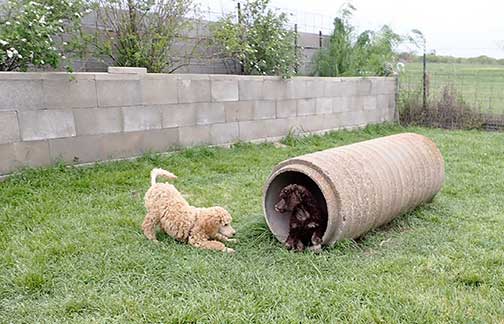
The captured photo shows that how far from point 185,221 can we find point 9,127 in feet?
Result: 7.87

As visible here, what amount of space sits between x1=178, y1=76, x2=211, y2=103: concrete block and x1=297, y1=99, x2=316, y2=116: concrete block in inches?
75.9

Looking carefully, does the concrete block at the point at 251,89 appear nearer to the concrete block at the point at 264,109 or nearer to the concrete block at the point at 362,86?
the concrete block at the point at 264,109

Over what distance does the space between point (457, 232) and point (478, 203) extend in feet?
3.05

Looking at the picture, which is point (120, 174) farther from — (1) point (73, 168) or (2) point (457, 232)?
(2) point (457, 232)

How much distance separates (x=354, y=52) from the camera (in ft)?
29.8

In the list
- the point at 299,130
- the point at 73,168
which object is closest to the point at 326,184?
the point at 73,168

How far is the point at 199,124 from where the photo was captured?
6.12 m

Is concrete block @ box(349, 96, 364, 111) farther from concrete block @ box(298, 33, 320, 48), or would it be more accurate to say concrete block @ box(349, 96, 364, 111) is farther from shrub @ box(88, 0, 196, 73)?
shrub @ box(88, 0, 196, 73)

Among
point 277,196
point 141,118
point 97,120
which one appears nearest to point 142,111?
point 141,118

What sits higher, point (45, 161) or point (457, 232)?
point (45, 161)

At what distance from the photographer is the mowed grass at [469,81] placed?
29.3 ft

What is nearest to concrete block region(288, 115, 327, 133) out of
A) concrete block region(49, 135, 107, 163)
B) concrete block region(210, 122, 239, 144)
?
concrete block region(210, 122, 239, 144)

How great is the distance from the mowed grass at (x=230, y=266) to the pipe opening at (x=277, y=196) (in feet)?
0.32

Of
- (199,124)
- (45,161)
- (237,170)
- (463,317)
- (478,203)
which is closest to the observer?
(463,317)
